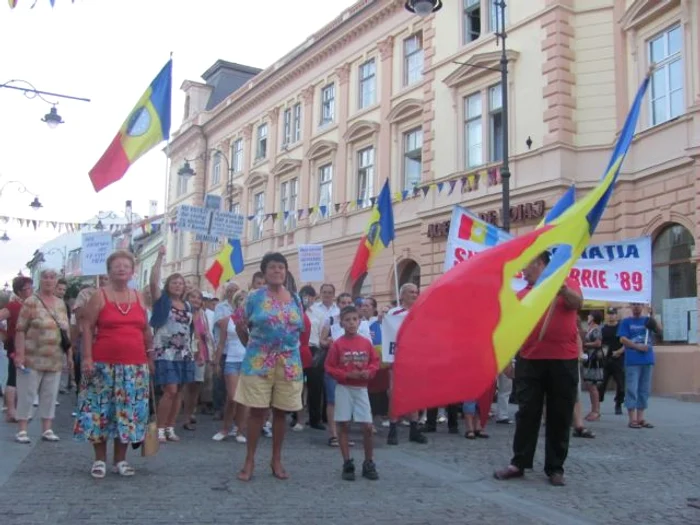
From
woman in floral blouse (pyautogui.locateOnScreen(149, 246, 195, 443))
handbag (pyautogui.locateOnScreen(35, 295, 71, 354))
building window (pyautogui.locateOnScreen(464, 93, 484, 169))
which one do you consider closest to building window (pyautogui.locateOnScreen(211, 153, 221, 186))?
building window (pyautogui.locateOnScreen(464, 93, 484, 169))

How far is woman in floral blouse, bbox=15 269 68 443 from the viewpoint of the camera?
7.50 m

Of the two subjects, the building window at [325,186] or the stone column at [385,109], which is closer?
the stone column at [385,109]

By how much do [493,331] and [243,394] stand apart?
2710mm

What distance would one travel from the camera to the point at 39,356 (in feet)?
24.8

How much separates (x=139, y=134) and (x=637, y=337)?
7.76 m

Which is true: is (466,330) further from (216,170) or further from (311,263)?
(216,170)

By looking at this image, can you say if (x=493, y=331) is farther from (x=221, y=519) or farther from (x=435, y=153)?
(x=435, y=153)

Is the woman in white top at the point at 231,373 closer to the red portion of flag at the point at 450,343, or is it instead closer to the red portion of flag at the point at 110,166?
the red portion of flag at the point at 110,166

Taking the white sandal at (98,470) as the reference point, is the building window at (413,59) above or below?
above

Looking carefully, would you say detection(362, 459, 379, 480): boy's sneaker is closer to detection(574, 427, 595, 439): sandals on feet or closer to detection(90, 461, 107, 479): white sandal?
detection(90, 461, 107, 479): white sandal

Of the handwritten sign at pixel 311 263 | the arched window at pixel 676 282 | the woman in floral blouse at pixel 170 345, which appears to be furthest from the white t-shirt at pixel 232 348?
the arched window at pixel 676 282

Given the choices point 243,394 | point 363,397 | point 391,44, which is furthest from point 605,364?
point 391,44

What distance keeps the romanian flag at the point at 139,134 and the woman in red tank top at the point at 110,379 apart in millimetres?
5310

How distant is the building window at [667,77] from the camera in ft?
53.9
